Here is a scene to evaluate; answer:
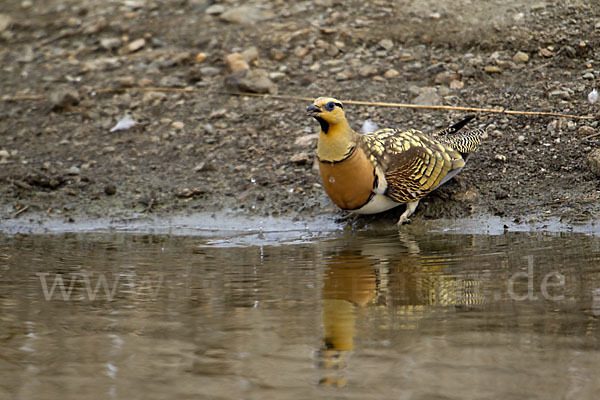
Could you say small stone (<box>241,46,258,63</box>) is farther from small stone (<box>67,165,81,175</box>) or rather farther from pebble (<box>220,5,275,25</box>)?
small stone (<box>67,165,81,175</box>)

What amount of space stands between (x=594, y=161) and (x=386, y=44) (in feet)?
8.87

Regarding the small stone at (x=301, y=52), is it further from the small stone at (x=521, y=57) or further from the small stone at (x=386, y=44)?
the small stone at (x=521, y=57)

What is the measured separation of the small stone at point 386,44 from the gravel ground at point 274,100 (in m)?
0.02

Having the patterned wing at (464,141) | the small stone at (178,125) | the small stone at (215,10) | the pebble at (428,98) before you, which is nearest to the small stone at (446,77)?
the pebble at (428,98)

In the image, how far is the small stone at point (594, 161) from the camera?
5.76 meters

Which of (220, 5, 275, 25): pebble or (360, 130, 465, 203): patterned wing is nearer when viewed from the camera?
(360, 130, 465, 203): patterned wing

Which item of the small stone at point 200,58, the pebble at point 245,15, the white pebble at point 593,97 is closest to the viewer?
the white pebble at point 593,97

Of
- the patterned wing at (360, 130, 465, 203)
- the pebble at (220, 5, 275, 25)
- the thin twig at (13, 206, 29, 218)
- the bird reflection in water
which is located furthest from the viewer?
the pebble at (220, 5, 275, 25)

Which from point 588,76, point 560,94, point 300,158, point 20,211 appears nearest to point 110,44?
point 20,211

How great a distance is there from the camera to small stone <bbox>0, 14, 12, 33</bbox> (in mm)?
9445

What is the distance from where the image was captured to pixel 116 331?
12.5 ft

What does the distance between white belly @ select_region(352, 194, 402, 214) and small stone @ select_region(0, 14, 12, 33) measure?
5770 millimetres

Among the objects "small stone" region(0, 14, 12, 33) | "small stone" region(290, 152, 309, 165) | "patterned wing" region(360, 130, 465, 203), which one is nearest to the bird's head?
"patterned wing" region(360, 130, 465, 203)

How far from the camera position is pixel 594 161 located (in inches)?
228
